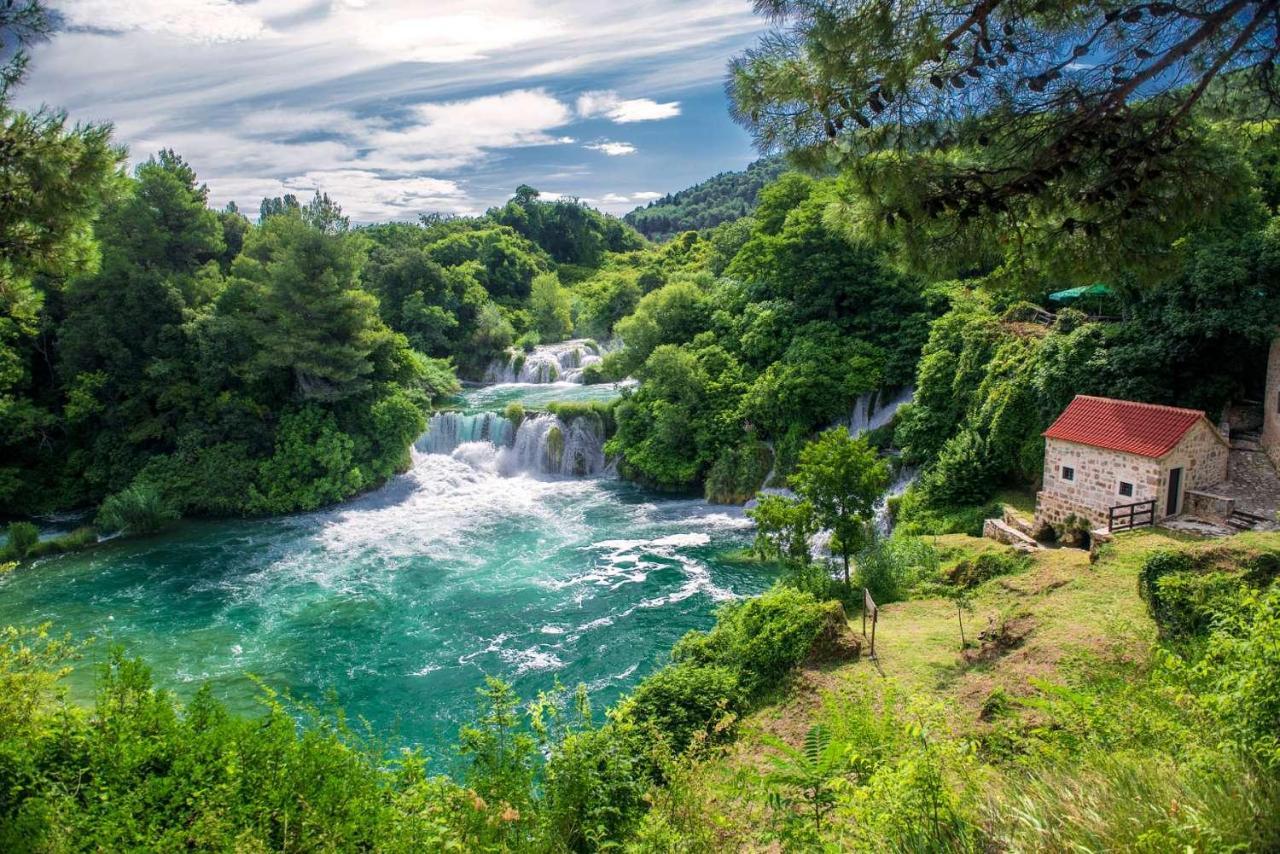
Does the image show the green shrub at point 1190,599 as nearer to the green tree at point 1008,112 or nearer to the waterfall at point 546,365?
the green tree at point 1008,112

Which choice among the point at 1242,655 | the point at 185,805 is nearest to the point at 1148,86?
the point at 1242,655

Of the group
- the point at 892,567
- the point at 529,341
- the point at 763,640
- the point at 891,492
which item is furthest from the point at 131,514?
the point at 529,341

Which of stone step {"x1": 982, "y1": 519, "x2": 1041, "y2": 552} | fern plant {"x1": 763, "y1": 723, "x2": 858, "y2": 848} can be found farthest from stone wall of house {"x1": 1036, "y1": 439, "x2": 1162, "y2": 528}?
fern plant {"x1": 763, "y1": 723, "x2": 858, "y2": 848}

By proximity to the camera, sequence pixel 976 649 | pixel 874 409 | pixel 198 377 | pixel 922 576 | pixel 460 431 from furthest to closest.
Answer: pixel 460 431
pixel 198 377
pixel 874 409
pixel 922 576
pixel 976 649

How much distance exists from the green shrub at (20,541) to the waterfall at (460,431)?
12.0 m

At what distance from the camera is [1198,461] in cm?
1356

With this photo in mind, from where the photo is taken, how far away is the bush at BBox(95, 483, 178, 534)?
2216 centimetres

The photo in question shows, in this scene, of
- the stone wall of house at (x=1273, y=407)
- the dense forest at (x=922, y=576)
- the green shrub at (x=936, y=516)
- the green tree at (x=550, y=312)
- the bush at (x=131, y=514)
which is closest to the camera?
the dense forest at (x=922, y=576)

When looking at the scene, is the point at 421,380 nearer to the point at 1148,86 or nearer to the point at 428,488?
the point at 428,488

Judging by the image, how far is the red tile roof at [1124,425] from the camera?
43.4 feet

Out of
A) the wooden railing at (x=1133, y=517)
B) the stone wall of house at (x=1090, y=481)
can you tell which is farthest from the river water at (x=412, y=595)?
the wooden railing at (x=1133, y=517)

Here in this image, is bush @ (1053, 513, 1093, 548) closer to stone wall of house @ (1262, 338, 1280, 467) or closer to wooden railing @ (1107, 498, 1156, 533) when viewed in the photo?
wooden railing @ (1107, 498, 1156, 533)

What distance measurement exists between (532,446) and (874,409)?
1285 centimetres

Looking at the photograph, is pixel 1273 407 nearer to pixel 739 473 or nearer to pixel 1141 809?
pixel 739 473
